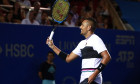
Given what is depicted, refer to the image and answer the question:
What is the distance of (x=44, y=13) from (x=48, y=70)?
199cm

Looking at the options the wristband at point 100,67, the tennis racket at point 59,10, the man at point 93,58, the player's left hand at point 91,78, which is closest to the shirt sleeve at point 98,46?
the man at point 93,58

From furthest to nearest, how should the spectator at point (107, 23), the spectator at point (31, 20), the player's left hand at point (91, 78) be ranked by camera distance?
the spectator at point (107, 23)
the spectator at point (31, 20)
the player's left hand at point (91, 78)

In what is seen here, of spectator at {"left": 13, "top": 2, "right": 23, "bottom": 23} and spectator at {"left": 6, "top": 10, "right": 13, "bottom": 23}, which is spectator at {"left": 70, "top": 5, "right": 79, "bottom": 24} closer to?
spectator at {"left": 13, "top": 2, "right": 23, "bottom": 23}

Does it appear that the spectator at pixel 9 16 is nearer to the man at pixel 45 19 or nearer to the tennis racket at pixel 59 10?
the man at pixel 45 19

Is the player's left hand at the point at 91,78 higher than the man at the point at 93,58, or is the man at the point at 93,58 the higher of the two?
the man at the point at 93,58

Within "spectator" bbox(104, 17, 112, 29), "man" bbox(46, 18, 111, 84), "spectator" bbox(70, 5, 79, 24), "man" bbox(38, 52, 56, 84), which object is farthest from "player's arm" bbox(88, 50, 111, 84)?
"spectator" bbox(104, 17, 112, 29)

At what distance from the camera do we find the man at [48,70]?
Result: 8534 mm

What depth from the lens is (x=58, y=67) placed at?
9.36 m

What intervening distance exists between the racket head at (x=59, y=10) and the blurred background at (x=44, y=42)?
946mm

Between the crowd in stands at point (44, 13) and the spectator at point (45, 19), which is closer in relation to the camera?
the crowd in stands at point (44, 13)

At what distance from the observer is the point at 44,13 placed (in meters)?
9.80

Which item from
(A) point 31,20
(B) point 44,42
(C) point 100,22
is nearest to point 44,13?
(A) point 31,20

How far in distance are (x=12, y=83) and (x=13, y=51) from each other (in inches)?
31.0

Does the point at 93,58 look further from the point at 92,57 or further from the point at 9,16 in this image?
the point at 9,16
